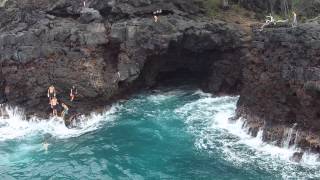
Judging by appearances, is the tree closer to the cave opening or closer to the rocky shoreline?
the rocky shoreline

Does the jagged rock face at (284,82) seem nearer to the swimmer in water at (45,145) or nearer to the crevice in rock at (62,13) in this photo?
the swimmer in water at (45,145)

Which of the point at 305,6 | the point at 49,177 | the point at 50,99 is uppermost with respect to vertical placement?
the point at 305,6

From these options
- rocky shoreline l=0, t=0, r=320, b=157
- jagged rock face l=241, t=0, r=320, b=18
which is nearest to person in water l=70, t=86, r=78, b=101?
rocky shoreline l=0, t=0, r=320, b=157

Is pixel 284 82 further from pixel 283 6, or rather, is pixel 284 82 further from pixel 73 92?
pixel 283 6

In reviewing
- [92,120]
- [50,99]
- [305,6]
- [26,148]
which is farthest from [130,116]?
[305,6]

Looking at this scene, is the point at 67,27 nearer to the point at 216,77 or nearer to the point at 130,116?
the point at 130,116

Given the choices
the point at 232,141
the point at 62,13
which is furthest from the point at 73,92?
the point at 232,141
